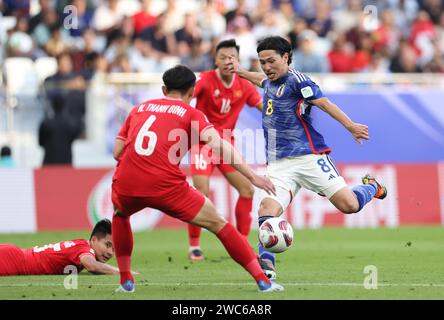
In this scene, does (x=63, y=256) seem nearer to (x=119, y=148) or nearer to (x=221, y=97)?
(x=119, y=148)

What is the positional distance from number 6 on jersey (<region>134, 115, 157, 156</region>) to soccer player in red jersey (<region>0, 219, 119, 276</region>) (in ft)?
7.37

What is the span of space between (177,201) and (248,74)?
3.31 metres

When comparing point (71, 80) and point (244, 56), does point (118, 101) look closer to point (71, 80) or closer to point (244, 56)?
point (71, 80)

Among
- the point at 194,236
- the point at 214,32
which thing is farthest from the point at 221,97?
→ the point at 214,32

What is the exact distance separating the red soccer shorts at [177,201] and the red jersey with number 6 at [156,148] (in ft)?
0.14

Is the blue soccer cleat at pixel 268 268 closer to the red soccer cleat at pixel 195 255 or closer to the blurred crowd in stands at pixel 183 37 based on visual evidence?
the red soccer cleat at pixel 195 255

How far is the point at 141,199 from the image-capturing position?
9164 mm

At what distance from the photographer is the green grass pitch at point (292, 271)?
957 centimetres

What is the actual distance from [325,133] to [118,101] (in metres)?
4.21

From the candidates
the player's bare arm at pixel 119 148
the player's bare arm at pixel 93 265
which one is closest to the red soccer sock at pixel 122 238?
the player's bare arm at pixel 119 148

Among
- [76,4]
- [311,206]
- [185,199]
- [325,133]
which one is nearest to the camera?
[185,199]

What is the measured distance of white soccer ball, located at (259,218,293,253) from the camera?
396 inches

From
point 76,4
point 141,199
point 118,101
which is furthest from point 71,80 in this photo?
point 141,199

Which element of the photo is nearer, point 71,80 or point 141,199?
point 141,199
